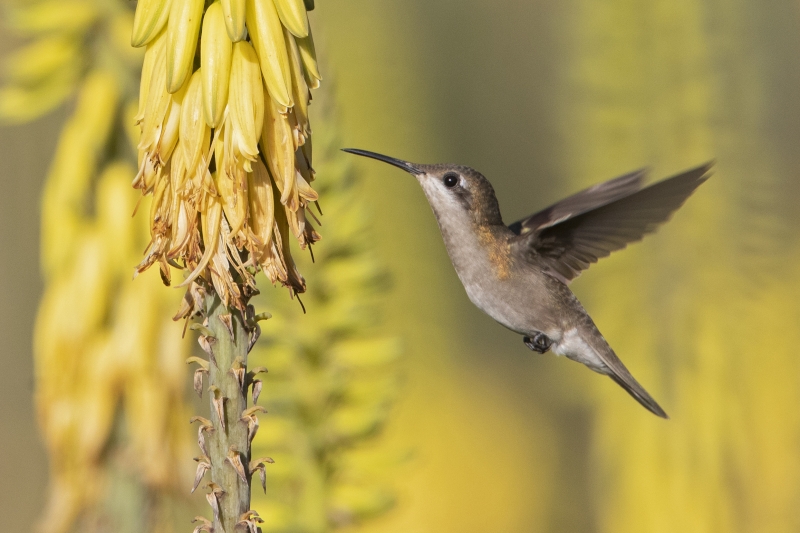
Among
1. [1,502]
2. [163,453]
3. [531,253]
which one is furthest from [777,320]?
[1,502]

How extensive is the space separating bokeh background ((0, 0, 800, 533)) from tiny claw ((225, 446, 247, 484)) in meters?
1.58

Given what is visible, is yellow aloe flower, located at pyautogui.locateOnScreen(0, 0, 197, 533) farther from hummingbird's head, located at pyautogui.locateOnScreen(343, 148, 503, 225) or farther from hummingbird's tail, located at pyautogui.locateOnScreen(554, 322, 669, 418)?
hummingbird's tail, located at pyautogui.locateOnScreen(554, 322, 669, 418)

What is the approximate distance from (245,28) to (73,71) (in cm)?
158

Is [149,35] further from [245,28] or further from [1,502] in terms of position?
[1,502]

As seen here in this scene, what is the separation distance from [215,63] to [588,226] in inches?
112

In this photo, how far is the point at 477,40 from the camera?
39.5 feet

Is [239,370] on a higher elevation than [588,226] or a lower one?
lower

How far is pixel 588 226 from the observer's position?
5.03 m

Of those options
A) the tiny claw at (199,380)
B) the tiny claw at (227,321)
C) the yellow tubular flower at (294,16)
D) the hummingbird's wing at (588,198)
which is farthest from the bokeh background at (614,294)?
the tiny claw at (227,321)

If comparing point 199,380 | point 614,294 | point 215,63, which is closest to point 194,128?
point 215,63

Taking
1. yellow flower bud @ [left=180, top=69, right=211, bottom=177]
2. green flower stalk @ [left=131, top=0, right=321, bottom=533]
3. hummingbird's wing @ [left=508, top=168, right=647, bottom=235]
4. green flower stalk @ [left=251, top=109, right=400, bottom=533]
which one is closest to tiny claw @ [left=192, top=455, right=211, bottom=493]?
green flower stalk @ [left=131, top=0, right=321, bottom=533]

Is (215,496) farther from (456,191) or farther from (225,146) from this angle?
(456,191)

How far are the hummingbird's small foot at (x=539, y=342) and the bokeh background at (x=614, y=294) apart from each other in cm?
59

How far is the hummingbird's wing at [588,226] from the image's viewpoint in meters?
4.70
